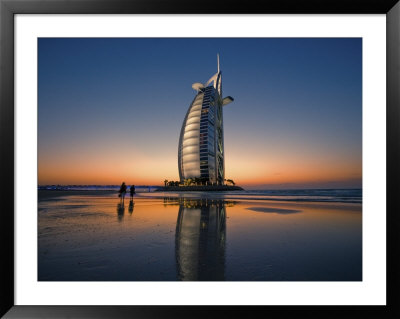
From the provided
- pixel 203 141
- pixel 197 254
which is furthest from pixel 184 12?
pixel 203 141

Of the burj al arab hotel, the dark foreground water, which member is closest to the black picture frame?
the dark foreground water

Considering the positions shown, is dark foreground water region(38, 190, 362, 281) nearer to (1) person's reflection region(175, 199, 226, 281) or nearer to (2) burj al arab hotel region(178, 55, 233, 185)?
(1) person's reflection region(175, 199, 226, 281)

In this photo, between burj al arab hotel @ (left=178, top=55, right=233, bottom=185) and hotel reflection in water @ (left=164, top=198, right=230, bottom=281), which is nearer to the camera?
hotel reflection in water @ (left=164, top=198, right=230, bottom=281)

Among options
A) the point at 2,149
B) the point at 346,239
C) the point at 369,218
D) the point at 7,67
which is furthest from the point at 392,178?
A: the point at 7,67

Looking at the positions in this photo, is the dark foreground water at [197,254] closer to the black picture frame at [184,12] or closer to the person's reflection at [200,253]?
the person's reflection at [200,253]

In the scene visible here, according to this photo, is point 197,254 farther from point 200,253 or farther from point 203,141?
point 203,141

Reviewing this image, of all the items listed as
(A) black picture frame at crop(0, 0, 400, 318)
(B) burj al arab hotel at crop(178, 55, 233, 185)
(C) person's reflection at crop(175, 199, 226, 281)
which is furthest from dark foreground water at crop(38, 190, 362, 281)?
(B) burj al arab hotel at crop(178, 55, 233, 185)

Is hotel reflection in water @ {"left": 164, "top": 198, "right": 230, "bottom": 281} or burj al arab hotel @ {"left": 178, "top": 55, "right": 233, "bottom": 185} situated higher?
burj al arab hotel @ {"left": 178, "top": 55, "right": 233, "bottom": 185}
